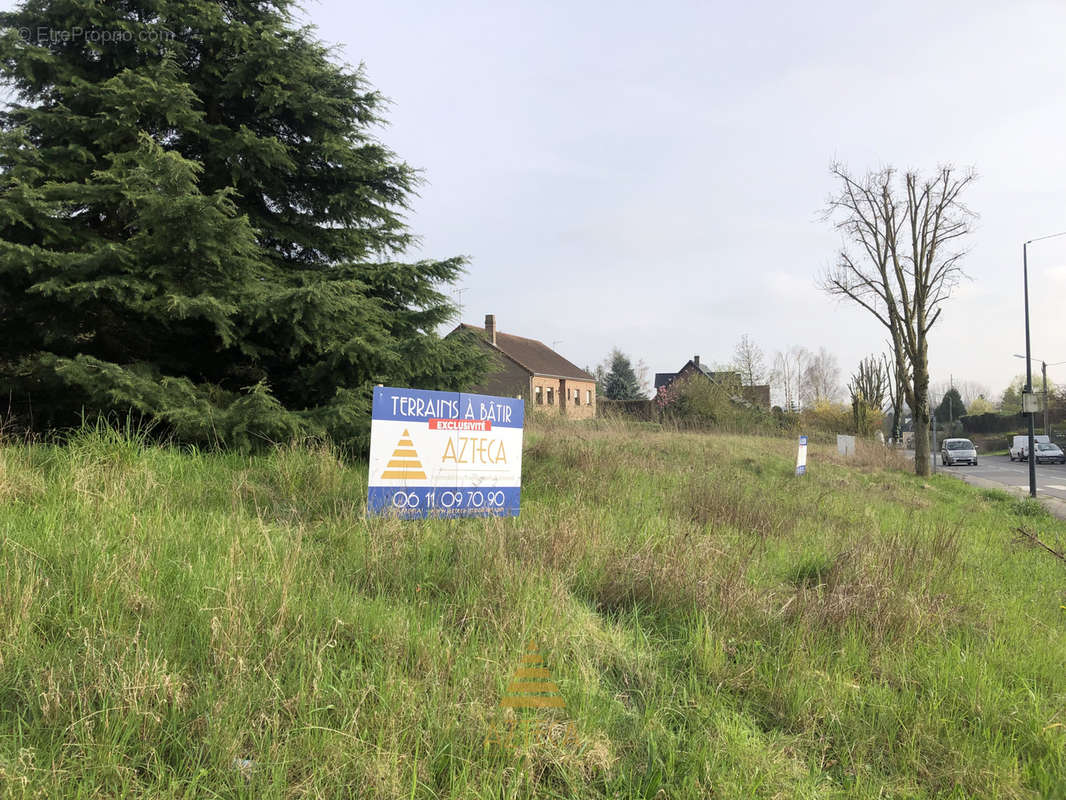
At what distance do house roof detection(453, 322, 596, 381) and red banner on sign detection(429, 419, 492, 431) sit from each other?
43.7 meters

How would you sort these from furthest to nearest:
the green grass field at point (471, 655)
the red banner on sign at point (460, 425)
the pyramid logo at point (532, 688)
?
the red banner on sign at point (460, 425) < the pyramid logo at point (532, 688) < the green grass field at point (471, 655)

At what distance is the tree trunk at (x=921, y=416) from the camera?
21.3 meters

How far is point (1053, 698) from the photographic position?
3.50 metres

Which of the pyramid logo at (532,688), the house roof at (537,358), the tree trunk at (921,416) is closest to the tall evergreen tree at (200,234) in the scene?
the pyramid logo at (532,688)

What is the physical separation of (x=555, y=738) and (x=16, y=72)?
1070cm

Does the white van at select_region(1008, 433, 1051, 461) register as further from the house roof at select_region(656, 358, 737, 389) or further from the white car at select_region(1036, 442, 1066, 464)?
the house roof at select_region(656, 358, 737, 389)

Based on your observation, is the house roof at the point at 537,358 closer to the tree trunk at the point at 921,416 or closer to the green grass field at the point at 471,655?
the tree trunk at the point at 921,416

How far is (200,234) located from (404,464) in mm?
4076

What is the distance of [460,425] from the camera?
5.88 m

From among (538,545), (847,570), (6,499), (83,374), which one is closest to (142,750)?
(538,545)

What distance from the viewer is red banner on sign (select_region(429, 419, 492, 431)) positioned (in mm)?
5699

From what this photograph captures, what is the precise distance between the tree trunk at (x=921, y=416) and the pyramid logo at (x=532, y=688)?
22459 mm

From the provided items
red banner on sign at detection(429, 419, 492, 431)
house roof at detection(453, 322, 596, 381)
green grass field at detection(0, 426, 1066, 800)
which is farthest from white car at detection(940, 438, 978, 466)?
red banner on sign at detection(429, 419, 492, 431)

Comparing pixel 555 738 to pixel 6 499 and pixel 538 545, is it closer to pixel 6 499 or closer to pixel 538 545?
pixel 538 545
